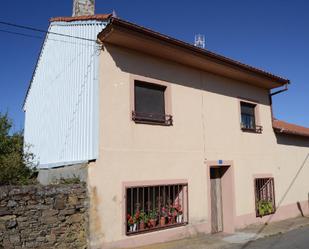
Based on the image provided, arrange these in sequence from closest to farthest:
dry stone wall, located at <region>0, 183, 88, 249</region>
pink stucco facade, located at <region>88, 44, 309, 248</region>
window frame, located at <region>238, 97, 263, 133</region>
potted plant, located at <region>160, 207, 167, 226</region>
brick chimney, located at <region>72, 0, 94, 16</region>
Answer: dry stone wall, located at <region>0, 183, 88, 249</region> < pink stucco facade, located at <region>88, 44, 309, 248</region> < potted plant, located at <region>160, 207, 167, 226</region> < brick chimney, located at <region>72, 0, 94, 16</region> < window frame, located at <region>238, 97, 263, 133</region>

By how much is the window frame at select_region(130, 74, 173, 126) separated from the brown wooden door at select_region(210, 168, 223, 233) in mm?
2870

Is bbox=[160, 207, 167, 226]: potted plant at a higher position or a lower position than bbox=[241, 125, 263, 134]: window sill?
lower

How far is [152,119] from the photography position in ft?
27.8

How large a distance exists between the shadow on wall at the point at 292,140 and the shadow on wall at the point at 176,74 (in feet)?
5.89

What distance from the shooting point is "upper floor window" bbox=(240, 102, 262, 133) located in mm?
11611

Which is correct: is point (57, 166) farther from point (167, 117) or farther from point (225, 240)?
point (225, 240)

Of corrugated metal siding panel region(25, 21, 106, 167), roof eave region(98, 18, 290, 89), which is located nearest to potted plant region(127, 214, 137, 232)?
corrugated metal siding panel region(25, 21, 106, 167)

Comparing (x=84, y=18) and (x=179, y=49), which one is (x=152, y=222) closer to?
(x=179, y=49)

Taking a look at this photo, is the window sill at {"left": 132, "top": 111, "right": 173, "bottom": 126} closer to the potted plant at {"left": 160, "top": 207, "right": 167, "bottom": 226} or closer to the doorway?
the potted plant at {"left": 160, "top": 207, "right": 167, "bottom": 226}

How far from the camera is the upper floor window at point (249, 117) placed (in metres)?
11.6

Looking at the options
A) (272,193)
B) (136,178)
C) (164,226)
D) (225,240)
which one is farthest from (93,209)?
(272,193)

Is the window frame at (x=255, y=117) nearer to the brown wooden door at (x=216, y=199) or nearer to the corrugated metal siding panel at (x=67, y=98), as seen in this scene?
the brown wooden door at (x=216, y=199)

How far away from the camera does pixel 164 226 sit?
823 cm

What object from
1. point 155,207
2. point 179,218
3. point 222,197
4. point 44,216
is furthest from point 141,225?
point 222,197
